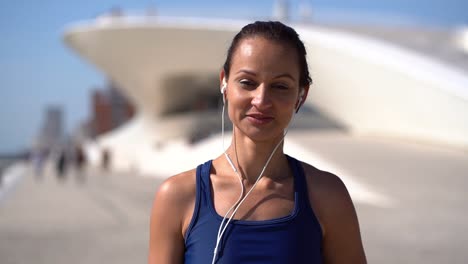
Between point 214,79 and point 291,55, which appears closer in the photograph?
point 291,55

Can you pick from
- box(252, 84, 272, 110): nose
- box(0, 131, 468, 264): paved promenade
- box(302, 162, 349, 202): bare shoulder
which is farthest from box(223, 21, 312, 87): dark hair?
box(0, 131, 468, 264): paved promenade

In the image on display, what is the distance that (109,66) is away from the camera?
28.0m

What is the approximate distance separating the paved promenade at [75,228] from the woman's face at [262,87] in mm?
3468

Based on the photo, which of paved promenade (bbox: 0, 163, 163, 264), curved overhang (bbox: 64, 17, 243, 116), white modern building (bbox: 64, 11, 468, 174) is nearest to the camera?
paved promenade (bbox: 0, 163, 163, 264)

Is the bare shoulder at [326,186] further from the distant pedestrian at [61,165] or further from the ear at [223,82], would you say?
the distant pedestrian at [61,165]

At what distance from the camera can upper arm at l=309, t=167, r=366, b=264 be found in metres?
1.22

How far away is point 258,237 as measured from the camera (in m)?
1.15

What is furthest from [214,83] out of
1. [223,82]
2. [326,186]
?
[326,186]

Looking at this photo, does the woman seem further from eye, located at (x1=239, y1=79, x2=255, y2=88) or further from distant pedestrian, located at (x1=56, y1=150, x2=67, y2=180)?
distant pedestrian, located at (x1=56, y1=150, x2=67, y2=180)

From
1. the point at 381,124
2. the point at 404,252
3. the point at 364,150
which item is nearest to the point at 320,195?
the point at 404,252

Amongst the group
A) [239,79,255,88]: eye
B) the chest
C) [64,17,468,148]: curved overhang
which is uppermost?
[64,17,468,148]: curved overhang

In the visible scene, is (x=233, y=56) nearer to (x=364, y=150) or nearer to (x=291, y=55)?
(x=291, y=55)

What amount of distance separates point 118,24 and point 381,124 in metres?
14.1

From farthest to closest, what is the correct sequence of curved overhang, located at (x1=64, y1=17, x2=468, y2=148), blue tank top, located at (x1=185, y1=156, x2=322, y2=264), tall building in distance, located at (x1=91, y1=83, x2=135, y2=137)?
tall building in distance, located at (x1=91, y1=83, x2=135, y2=137)
curved overhang, located at (x1=64, y1=17, x2=468, y2=148)
blue tank top, located at (x1=185, y1=156, x2=322, y2=264)
